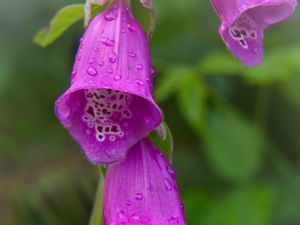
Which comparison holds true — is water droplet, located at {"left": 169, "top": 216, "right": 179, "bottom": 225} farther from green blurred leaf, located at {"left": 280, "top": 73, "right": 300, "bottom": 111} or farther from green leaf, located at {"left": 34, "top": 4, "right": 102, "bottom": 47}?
green blurred leaf, located at {"left": 280, "top": 73, "right": 300, "bottom": 111}

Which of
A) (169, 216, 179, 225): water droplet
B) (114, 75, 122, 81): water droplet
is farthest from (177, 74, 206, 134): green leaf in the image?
(114, 75, 122, 81): water droplet

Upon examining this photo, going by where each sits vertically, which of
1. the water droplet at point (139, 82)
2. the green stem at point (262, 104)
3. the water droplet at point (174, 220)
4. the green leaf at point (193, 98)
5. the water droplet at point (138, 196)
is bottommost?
the green stem at point (262, 104)

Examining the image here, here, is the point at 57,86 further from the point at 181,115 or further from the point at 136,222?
the point at 136,222

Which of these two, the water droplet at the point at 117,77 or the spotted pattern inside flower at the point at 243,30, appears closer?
the water droplet at the point at 117,77

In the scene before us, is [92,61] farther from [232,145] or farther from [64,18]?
[232,145]

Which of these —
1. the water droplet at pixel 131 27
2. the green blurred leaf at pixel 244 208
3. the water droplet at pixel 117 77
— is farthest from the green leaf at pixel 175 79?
the water droplet at pixel 117 77

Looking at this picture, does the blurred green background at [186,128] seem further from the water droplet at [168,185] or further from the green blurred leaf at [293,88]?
the water droplet at [168,185]
